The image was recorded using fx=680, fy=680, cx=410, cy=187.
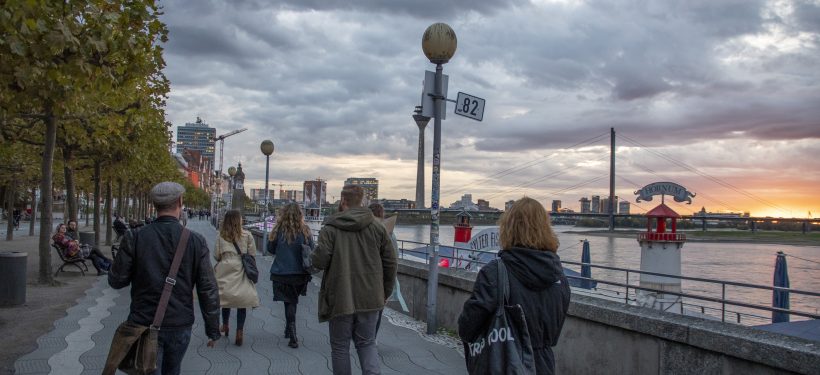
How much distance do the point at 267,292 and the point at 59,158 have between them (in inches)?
483

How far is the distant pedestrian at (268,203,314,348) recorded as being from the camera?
7.29 m

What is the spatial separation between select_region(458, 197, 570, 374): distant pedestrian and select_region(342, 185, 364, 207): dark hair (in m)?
2.14

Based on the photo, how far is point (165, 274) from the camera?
3945mm

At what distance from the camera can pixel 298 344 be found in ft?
25.4

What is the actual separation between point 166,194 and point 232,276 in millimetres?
3458

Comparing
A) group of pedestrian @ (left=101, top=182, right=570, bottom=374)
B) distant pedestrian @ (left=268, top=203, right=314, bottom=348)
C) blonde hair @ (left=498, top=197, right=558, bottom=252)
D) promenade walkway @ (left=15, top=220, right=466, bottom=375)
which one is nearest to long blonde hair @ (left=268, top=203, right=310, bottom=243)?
distant pedestrian @ (left=268, top=203, right=314, bottom=348)

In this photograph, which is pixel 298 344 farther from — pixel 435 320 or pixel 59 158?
pixel 59 158

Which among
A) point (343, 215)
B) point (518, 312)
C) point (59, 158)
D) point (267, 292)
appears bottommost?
point (267, 292)

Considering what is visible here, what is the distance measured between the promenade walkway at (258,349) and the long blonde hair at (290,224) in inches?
49.8

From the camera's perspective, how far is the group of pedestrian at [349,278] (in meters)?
3.25

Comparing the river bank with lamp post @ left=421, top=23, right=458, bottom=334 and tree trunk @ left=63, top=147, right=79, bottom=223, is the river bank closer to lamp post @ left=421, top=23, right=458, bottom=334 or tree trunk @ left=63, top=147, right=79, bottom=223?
tree trunk @ left=63, top=147, right=79, bottom=223

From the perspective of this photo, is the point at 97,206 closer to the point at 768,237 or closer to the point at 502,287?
the point at 502,287

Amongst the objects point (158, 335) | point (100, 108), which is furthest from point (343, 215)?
point (100, 108)

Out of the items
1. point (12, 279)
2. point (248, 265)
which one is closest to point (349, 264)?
point (248, 265)
